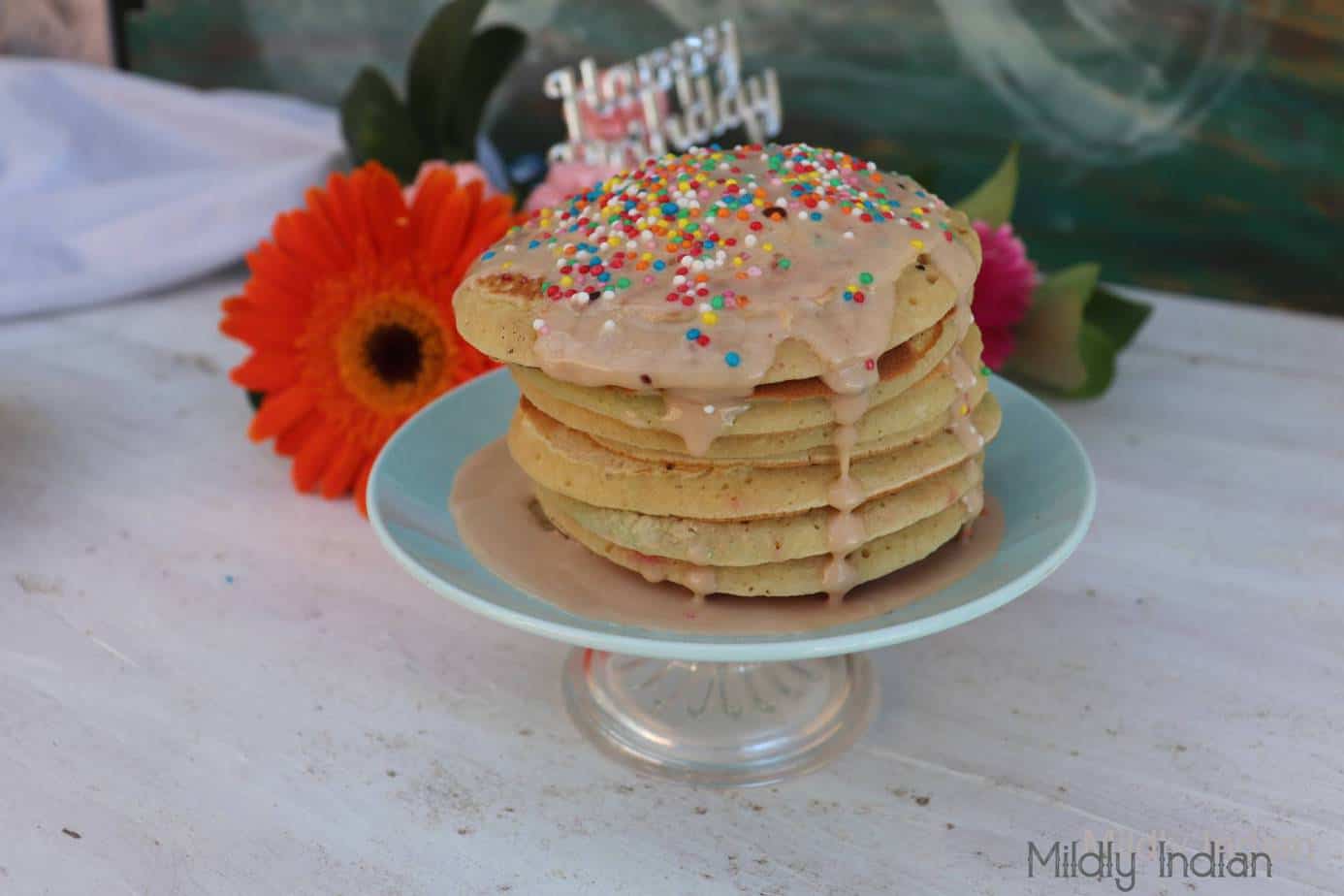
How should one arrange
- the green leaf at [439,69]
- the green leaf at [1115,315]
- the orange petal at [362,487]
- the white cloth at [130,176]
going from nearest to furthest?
the orange petal at [362,487], the green leaf at [1115,315], the green leaf at [439,69], the white cloth at [130,176]

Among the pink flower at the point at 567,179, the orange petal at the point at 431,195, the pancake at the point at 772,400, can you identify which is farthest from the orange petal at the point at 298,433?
the pancake at the point at 772,400

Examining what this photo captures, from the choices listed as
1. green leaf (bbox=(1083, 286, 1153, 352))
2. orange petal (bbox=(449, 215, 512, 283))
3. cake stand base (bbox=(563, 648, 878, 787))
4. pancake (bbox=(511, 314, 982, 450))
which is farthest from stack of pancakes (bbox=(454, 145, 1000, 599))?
green leaf (bbox=(1083, 286, 1153, 352))

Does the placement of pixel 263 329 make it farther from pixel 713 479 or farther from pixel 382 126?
pixel 713 479

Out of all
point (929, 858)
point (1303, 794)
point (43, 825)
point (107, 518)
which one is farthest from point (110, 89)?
point (1303, 794)

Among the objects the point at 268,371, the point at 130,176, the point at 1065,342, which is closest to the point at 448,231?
the point at 268,371

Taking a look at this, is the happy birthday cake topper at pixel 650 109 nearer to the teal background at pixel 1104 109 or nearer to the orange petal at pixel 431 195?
the teal background at pixel 1104 109

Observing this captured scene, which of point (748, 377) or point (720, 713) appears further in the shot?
point (720, 713)

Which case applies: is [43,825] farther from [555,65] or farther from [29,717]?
[555,65]
